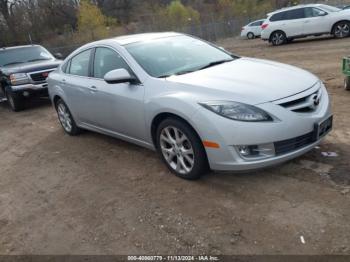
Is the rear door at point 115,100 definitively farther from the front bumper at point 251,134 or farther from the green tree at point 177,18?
the green tree at point 177,18

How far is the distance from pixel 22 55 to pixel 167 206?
357 inches

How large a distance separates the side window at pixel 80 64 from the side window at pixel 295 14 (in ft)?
46.3

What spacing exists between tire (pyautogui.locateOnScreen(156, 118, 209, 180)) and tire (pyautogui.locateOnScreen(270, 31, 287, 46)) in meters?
15.6

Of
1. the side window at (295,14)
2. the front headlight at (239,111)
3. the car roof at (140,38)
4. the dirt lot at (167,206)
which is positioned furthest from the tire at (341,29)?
the front headlight at (239,111)

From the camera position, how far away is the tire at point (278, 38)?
18.8 meters

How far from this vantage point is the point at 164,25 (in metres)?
39.5

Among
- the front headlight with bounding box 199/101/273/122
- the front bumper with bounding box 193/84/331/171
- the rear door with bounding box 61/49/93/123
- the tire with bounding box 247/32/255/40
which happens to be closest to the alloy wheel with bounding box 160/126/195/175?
the front bumper with bounding box 193/84/331/171

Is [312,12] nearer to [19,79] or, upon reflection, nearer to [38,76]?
[38,76]

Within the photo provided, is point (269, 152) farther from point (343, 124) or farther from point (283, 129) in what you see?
point (343, 124)

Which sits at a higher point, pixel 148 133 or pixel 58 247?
pixel 148 133

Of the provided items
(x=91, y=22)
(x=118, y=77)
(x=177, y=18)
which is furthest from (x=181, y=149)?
(x=177, y=18)

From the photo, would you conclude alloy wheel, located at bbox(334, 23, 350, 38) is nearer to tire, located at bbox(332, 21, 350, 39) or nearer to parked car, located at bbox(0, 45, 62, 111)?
tire, located at bbox(332, 21, 350, 39)

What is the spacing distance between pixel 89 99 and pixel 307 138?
10.3ft

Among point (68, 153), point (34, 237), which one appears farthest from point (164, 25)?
point (34, 237)
